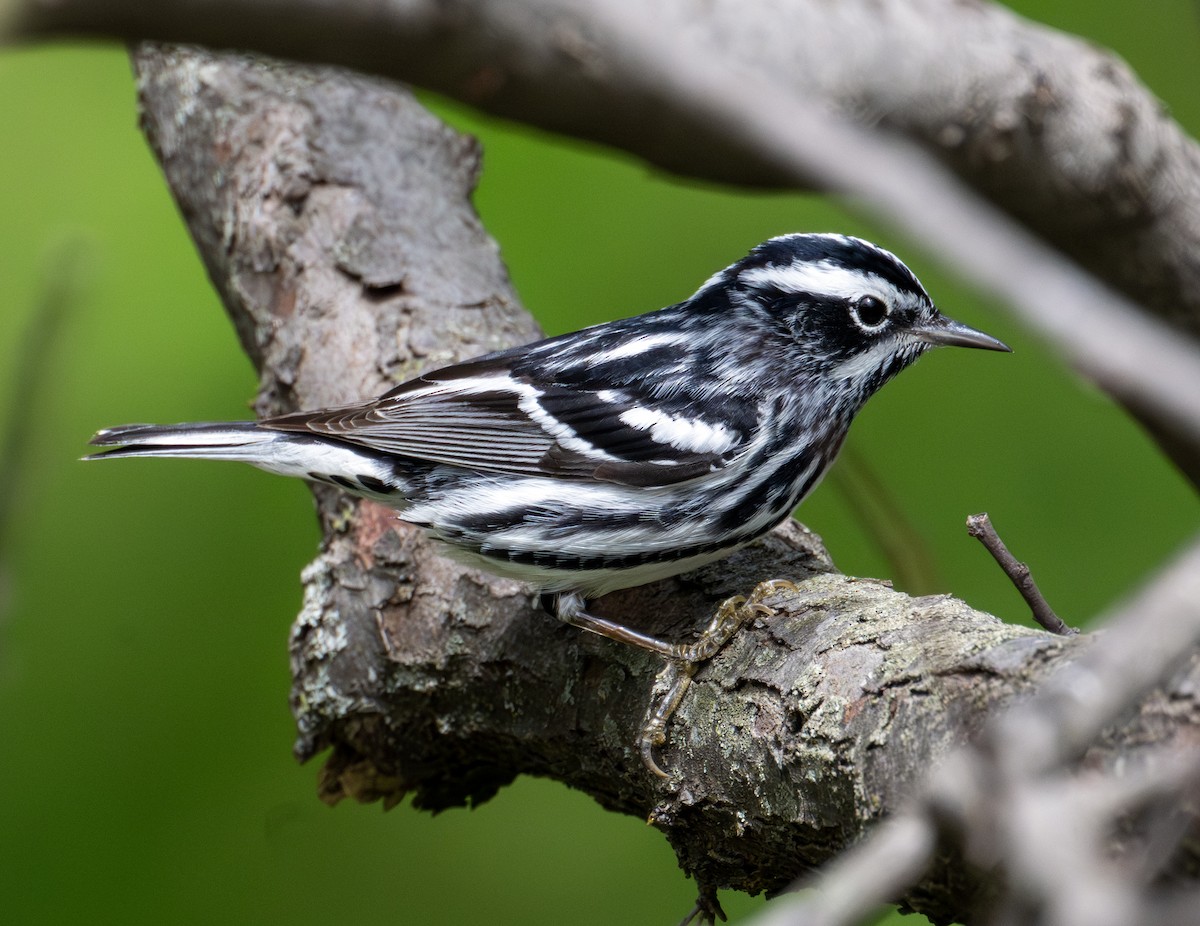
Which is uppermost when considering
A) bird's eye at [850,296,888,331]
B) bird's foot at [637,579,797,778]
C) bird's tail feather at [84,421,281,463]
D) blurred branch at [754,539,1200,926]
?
bird's tail feather at [84,421,281,463]

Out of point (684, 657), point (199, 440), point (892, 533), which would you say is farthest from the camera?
point (892, 533)

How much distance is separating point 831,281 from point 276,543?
2.09 metres

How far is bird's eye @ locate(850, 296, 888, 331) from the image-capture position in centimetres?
280

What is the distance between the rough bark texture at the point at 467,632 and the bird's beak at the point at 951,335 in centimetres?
54

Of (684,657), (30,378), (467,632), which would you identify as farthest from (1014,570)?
(30,378)

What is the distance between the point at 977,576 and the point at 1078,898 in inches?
134

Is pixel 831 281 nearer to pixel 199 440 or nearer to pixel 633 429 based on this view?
pixel 633 429

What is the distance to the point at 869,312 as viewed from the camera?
282 centimetres

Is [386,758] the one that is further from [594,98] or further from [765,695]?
[594,98]

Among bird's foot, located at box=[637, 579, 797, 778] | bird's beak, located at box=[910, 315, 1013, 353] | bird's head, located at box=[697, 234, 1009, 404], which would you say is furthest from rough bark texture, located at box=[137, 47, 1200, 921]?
bird's beak, located at box=[910, 315, 1013, 353]

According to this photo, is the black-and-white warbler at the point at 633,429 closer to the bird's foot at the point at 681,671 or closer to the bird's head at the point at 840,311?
the bird's head at the point at 840,311

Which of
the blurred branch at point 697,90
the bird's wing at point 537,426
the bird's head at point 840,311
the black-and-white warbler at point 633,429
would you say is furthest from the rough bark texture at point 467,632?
the blurred branch at point 697,90

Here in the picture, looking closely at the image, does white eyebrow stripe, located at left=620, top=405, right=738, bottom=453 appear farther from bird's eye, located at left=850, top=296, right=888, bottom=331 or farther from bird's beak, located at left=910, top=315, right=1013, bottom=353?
bird's beak, located at left=910, top=315, right=1013, bottom=353

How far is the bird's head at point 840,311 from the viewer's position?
2.78 m
